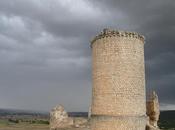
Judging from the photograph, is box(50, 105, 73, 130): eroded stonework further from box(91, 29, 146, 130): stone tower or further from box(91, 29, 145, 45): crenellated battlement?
box(91, 29, 145, 45): crenellated battlement

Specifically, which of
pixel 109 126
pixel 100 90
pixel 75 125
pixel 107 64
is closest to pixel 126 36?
pixel 107 64

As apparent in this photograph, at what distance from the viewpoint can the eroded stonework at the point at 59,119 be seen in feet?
63.5

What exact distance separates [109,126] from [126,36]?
418cm

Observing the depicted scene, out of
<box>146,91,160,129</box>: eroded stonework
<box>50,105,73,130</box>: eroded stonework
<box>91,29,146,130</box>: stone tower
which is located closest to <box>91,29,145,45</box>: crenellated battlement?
<box>91,29,146,130</box>: stone tower

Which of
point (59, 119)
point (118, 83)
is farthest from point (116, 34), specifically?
point (59, 119)

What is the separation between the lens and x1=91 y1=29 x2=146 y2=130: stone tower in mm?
13750

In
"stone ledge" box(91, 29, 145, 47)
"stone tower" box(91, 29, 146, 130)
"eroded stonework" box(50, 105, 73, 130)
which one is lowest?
"eroded stonework" box(50, 105, 73, 130)

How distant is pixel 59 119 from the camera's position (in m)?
19.5

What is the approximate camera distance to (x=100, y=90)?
1413 cm

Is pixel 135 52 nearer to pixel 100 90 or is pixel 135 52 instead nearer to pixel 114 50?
pixel 114 50

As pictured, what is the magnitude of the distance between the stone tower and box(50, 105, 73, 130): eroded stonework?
506 centimetres

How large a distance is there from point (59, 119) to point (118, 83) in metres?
7.07

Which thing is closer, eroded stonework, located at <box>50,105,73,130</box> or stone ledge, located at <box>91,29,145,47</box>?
stone ledge, located at <box>91,29,145,47</box>

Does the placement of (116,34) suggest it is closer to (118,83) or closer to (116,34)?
(116,34)
